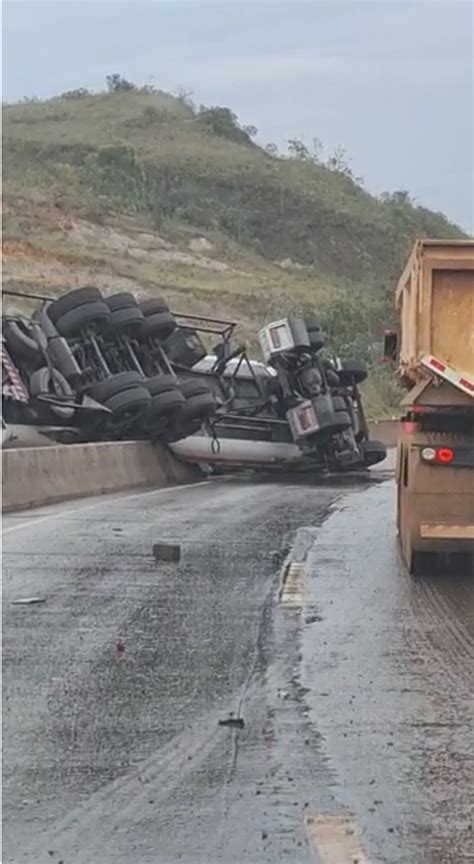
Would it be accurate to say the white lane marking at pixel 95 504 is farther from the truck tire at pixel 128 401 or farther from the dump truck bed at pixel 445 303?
the dump truck bed at pixel 445 303

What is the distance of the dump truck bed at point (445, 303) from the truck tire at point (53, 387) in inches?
395

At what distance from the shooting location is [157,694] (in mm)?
7957

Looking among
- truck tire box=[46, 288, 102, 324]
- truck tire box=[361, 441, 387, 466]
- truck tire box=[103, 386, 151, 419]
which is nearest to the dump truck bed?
truck tire box=[103, 386, 151, 419]

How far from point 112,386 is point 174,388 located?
114 centimetres

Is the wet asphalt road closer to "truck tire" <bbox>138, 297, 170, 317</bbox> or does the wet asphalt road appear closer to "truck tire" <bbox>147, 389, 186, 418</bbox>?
"truck tire" <bbox>147, 389, 186, 418</bbox>

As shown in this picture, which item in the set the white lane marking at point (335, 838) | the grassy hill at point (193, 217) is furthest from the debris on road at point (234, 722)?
the grassy hill at point (193, 217)

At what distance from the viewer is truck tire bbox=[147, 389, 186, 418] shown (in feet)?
77.2

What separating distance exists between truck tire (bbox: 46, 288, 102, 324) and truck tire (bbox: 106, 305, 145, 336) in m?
0.44

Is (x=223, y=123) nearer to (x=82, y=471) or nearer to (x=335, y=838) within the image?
(x=82, y=471)

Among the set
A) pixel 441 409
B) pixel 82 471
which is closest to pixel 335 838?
pixel 441 409

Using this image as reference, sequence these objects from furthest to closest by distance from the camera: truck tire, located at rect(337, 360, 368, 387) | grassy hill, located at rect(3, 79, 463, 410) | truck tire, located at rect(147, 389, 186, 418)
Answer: grassy hill, located at rect(3, 79, 463, 410) < truck tire, located at rect(337, 360, 368, 387) < truck tire, located at rect(147, 389, 186, 418)

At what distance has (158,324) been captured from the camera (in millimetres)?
24906

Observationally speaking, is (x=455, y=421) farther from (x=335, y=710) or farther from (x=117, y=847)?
(x=117, y=847)

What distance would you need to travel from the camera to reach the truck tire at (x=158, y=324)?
81.6 ft
